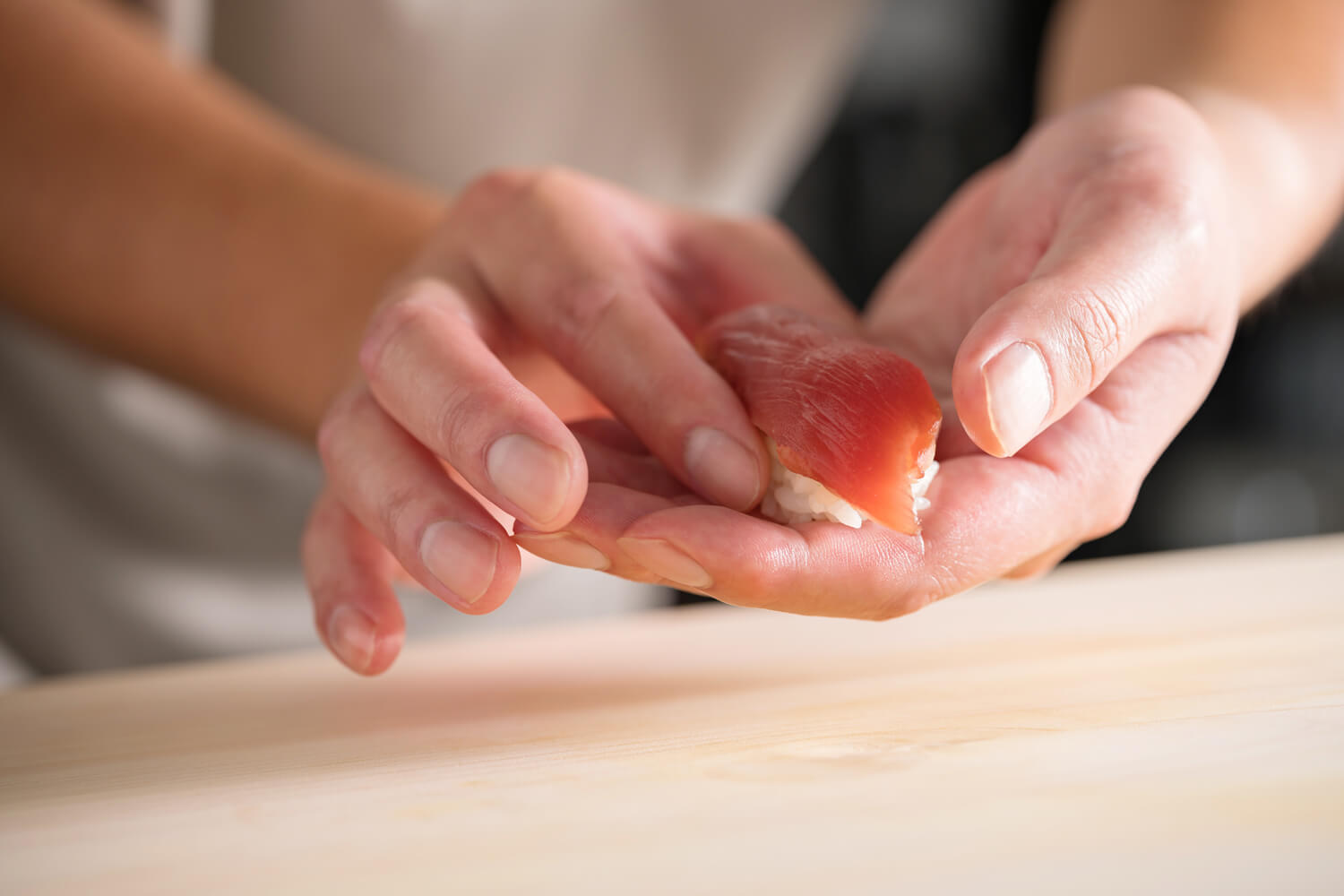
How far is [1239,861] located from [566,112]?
1.59 meters

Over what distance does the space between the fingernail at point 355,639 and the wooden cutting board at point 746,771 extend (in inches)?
1.9

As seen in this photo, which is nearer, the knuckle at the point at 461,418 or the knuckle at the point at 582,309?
the knuckle at the point at 461,418

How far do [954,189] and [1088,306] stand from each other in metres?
2.79

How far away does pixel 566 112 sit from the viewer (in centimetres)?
180

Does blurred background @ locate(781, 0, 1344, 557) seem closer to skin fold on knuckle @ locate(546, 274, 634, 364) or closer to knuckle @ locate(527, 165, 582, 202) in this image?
knuckle @ locate(527, 165, 582, 202)

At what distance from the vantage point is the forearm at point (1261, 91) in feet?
3.52

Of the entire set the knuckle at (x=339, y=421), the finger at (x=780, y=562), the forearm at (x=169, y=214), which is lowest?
the finger at (x=780, y=562)

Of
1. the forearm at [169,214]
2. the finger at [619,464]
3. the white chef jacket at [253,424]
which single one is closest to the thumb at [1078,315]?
the finger at [619,464]

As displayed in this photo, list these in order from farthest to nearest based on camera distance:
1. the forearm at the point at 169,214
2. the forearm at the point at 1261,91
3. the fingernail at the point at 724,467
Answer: the forearm at the point at 169,214 → the forearm at the point at 1261,91 → the fingernail at the point at 724,467

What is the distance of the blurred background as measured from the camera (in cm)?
324

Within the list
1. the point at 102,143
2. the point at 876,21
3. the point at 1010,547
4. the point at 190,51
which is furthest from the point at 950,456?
the point at 876,21

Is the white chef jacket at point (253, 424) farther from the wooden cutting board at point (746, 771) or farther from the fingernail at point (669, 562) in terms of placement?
the fingernail at point (669, 562)

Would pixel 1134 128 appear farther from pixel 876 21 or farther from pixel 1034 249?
pixel 876 21

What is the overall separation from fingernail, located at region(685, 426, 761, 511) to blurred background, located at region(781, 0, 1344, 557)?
8.50ft
